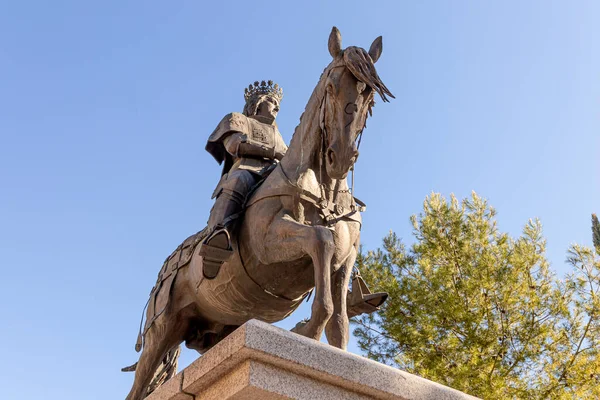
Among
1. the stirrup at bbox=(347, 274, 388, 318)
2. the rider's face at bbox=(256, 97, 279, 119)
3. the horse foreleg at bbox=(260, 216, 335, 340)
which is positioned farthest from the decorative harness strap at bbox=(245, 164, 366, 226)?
the rider's face at bbox=(256, 97, 279, 119)

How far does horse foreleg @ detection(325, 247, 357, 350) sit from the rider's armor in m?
0.84

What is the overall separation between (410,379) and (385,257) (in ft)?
39.6

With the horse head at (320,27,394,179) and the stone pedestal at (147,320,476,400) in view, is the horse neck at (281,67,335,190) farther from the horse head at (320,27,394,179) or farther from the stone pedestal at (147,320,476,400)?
the stone pedestal at (147,320,476,400)

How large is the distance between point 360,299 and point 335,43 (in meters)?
2.03

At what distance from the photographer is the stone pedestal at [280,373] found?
296 centimetres

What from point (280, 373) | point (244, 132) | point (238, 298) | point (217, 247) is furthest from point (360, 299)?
point (280, 373)

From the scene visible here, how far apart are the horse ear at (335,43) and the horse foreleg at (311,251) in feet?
4.22

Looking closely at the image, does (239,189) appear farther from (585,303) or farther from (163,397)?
(585,303)

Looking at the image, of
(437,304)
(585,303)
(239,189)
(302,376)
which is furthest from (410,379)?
(585,303)

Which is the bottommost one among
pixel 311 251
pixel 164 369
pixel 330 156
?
pixel 311 251

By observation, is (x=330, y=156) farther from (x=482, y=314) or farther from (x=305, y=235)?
(x=482, y=314)

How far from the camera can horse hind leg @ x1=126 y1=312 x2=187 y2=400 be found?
5715 mm

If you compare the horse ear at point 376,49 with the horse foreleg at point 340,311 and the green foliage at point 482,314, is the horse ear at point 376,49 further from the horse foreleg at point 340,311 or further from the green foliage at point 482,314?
the green foliage at point 482,314

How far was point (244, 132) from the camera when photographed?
19.5 ft
